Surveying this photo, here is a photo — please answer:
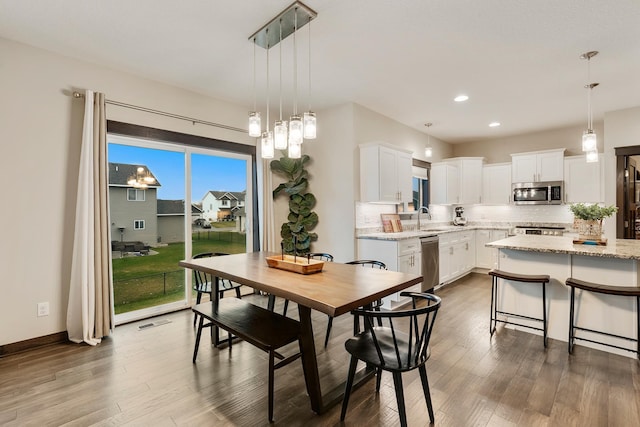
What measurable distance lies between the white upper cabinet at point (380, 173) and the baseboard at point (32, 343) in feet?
12.7

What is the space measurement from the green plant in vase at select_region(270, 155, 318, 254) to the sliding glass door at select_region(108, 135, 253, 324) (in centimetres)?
76

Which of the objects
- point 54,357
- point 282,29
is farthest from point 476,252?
point 54,357

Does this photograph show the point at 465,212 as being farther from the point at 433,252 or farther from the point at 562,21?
the point at 562,21

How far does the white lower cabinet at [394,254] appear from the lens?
4.09 m

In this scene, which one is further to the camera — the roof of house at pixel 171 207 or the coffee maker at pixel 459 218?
the coffee maker at pixel 459 218

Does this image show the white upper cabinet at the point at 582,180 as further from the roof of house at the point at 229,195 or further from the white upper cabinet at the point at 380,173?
the roof of house at the point at 229,195

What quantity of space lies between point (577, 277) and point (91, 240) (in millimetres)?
4879

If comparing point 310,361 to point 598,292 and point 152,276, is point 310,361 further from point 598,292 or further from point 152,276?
point 152,276

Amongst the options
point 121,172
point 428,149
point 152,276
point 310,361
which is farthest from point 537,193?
point 121,172

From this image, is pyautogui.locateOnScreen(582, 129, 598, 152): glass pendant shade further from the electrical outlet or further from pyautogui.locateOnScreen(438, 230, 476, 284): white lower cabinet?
the electrical outlet

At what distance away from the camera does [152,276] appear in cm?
397

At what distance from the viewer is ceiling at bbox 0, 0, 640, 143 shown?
239 cm

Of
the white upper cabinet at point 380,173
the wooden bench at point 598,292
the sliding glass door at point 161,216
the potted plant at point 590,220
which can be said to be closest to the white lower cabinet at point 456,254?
the white upper cabinet at point 380,173

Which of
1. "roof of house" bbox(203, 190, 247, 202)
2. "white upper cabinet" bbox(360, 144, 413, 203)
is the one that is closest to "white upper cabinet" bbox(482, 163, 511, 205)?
"white upper cabinet" bbox(360, 144, 413, 203)
